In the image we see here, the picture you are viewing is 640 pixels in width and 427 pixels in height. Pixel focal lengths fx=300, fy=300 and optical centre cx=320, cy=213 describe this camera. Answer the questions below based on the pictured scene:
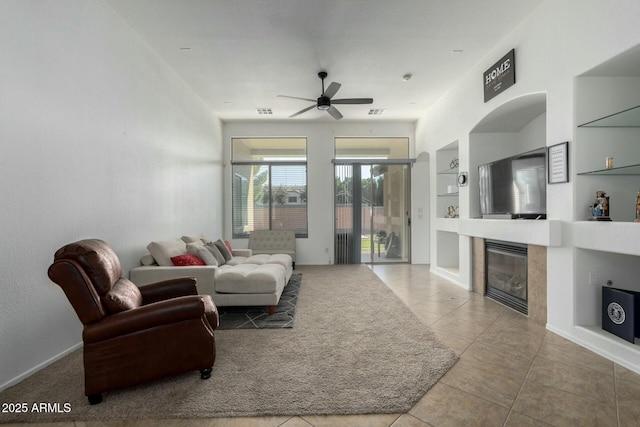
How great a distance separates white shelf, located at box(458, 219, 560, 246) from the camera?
284 cm

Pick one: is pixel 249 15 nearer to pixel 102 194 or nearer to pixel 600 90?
pixel 102 194

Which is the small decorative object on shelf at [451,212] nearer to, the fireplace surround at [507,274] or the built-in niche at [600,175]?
the fireplace surround at [507,274]

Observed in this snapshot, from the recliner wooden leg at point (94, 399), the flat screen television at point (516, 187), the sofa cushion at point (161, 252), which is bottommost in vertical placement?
the recliner wooden leg at point (94, 399)

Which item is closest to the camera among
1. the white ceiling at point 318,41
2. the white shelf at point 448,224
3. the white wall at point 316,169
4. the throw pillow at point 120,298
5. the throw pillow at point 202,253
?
the throw pillow at point 120,298

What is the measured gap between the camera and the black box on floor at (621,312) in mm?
2350

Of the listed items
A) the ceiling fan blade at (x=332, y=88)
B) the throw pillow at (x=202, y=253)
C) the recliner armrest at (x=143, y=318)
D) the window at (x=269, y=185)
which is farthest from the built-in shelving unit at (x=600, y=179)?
the window at (x=269, y=185)

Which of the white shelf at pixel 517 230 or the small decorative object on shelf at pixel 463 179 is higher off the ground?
the small decorative object on shelf at pixel 463 179

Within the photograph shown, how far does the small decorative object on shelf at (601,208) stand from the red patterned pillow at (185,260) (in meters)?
4.01

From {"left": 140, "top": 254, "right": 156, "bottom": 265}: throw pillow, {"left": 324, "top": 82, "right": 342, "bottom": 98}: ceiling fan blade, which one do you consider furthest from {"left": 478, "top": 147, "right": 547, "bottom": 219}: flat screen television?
{"left": 140, "top": 254, "right": 156, "bottom": 265}: throw pillow

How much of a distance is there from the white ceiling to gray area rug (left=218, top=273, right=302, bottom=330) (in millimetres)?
3240

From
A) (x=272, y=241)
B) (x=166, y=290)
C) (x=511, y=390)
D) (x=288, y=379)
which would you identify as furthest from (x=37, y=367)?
(x=272, y=241)

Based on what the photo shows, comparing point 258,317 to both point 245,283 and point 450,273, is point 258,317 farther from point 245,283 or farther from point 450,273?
point 450,273

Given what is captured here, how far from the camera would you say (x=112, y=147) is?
311 cm

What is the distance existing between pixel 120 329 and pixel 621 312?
374cm
